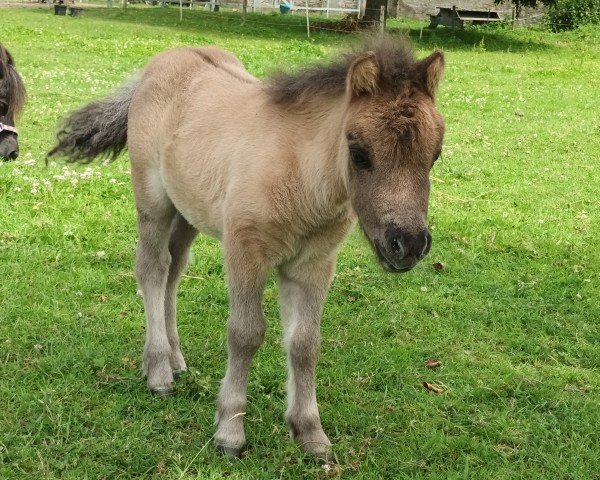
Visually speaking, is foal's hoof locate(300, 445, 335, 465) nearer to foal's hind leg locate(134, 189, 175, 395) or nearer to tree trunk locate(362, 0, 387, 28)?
foal's hind leg locate(134, 189, 175, 395)

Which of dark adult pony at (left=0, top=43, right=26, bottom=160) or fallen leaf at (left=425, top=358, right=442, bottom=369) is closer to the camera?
fallen leaf at (left=425, top=358, right=442, bottom=369)

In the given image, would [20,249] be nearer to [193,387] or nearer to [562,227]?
[193,387]

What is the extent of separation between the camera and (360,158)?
3.40 meters

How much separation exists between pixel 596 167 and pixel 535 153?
95 cm

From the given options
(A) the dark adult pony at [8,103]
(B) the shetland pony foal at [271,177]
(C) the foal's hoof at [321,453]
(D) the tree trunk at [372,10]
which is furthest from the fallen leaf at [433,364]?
(D) the tree trunk at [372,10]

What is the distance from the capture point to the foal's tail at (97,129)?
5.45 meters

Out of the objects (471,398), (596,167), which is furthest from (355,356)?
(596,167)

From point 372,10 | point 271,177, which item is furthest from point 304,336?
point 372,10

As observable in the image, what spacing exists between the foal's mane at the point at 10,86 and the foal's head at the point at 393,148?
629 centimetres

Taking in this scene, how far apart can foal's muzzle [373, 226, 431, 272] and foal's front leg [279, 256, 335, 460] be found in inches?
34.8

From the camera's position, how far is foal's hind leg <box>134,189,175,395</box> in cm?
484

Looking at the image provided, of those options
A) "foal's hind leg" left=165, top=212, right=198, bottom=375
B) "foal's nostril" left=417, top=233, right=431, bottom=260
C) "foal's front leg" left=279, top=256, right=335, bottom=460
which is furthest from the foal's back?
"foal's nostril" left=417, top=233, right=431, bottom=260

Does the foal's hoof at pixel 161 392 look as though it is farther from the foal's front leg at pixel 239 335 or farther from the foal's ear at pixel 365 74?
the foal's ear at pixel 365 74

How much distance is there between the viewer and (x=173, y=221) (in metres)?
5.16
